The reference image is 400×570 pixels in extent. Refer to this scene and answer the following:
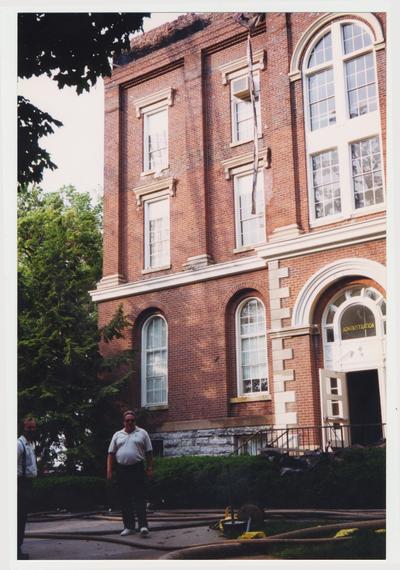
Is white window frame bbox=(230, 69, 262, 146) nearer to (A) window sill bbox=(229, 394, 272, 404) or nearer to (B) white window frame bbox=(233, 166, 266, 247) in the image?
(B) white window frame bbox=(233, 166, 266, 247)

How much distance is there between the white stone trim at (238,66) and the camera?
19.6m

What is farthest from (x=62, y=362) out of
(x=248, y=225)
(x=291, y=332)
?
(x=248, y=225)

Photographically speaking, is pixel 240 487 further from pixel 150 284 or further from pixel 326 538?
pixel 150 284

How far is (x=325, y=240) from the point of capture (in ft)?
53.4

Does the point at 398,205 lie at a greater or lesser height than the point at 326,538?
greater

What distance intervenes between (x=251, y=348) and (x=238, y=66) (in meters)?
7.97

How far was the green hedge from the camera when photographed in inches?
476

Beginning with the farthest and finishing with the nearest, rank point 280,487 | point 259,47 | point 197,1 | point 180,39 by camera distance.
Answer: point 180,39 < point 259,47 < point 280,487 < point 197,1

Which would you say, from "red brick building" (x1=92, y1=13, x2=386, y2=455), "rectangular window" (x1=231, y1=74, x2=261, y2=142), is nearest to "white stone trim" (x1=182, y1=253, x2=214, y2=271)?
"red brick building" (x1=92, y1=13, x2=386, y2=455)

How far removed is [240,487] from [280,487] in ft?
2.93

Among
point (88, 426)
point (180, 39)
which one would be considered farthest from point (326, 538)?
point (180, 39)

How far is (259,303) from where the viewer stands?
18.6 metres

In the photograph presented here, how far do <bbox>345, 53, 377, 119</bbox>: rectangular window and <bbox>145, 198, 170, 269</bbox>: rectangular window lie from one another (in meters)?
6.56

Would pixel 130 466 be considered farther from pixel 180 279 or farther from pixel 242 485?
pixel 180 279
